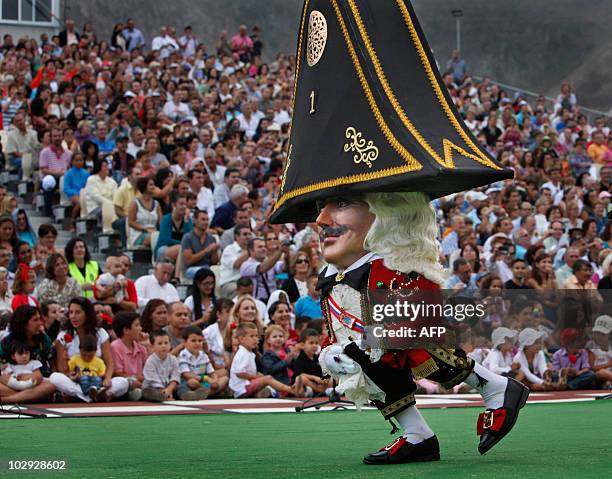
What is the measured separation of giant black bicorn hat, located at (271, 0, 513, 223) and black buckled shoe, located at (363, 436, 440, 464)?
108 centimetres

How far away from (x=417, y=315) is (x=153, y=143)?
10885 millimetres

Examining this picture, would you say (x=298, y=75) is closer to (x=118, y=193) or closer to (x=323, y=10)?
(x=323, y=10)

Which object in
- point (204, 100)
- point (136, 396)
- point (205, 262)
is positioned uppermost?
point (204, 100)

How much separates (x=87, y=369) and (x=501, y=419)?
590cm

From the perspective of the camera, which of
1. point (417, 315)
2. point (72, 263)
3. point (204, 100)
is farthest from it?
point (204, 100)

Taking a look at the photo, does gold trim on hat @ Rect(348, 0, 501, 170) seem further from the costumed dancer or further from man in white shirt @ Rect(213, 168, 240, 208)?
man in white shirt @ Rect(213, 168, 240, 208)

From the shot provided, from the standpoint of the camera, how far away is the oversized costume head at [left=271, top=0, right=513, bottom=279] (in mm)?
4387

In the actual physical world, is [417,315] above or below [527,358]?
above

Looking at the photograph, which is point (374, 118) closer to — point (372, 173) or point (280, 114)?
point (372, 173)

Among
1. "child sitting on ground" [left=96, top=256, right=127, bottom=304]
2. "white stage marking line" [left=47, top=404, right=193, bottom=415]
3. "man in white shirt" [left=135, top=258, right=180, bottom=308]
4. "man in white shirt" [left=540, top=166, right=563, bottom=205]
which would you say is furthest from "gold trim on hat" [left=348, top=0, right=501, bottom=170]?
"man in white shirt" [left=540, top=166, right=563, bottom=205]

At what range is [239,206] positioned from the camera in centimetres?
1376

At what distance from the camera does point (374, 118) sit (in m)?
4.53

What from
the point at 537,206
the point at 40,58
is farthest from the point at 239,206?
the point at 40,58

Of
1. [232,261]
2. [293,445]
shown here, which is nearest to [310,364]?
[232,261]
